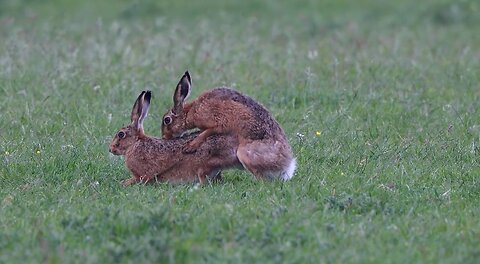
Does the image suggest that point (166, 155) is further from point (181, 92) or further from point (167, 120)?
point (181, 92)

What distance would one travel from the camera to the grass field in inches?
261

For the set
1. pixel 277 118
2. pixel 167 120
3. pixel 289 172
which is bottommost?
pixel 277 118

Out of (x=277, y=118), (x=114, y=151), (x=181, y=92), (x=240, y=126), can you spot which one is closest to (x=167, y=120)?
(x=181, y=92)

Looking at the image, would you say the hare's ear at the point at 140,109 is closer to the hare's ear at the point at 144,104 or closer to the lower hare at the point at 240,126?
the hare's ear at the point at 144,104

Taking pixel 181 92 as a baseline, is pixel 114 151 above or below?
below

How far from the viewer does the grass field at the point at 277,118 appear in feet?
21.7

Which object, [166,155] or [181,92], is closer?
[166,155]

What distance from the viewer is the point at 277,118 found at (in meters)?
10.9

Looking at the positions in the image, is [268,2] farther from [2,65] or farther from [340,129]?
[340,129]

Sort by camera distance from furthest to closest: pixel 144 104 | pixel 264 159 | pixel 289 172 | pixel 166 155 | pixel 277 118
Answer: pixel 277 118
pixel 144 104
pixel 166 155
pixel 289 172
pixel 264 159

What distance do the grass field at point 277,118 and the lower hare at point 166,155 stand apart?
187 mm

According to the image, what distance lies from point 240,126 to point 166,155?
0.64 metres

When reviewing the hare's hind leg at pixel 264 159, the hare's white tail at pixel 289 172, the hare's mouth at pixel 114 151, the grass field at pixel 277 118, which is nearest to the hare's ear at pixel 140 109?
the hare's mouth at pixel 114 151

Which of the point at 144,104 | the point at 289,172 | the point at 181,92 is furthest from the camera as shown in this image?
the point at 181,92
